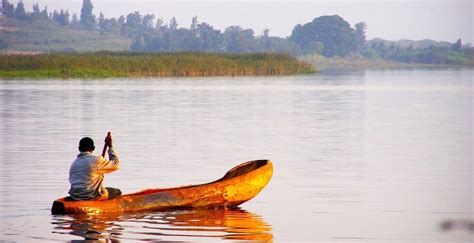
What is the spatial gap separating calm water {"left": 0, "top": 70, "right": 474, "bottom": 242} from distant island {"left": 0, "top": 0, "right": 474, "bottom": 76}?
99329 mm

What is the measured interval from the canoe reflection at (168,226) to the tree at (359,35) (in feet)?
504

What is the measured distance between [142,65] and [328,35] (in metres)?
103

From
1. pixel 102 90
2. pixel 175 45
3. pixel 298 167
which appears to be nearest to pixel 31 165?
pixel 298 167

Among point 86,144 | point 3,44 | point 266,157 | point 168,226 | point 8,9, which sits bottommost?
point 3,44

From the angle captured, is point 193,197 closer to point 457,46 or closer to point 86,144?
point 86,144

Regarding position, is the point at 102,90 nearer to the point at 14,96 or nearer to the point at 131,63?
the point at 14,96

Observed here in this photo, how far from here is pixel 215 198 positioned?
13.7m

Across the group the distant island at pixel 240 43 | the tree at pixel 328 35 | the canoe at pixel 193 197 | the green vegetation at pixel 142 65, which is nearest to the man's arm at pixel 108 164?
the canoe at pixel 193 197

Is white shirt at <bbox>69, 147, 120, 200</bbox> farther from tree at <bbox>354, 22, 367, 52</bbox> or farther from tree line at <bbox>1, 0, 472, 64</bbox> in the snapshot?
tree at <bbox>354, 22, 367, 52</bbox>

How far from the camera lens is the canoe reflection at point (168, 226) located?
11750 mm

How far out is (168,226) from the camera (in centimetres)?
1234

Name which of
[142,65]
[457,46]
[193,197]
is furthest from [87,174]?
[457,46]

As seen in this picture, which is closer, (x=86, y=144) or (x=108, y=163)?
(x=86, y=144)

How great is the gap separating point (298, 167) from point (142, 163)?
9.17 ft
